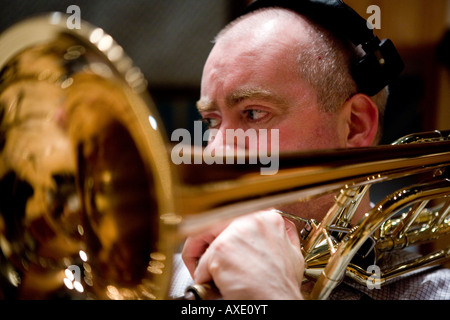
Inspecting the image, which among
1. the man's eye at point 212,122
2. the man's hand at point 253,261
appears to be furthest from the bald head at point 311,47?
the man's hand at point 253,261

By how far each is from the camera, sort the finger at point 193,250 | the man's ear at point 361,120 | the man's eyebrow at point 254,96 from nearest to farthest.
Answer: the finger at point 193,250 → the man's eyebrow at point 254,96 → the man's ear at point 361,120

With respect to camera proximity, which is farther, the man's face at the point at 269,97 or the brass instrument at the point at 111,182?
the man's face at the point at 269,97

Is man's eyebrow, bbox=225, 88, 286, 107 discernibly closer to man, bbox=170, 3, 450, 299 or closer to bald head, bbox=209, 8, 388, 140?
man, bbox=170, 3, 450, 299

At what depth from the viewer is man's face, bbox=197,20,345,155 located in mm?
1105

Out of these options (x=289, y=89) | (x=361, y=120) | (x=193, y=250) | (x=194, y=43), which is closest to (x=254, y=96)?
(x=289, y=89)

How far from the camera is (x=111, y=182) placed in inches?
26.2

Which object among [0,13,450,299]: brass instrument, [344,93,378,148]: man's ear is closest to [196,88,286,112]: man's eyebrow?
[344,93,378,148]: man's ear

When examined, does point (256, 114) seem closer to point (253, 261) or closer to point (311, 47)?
point (311, 47)

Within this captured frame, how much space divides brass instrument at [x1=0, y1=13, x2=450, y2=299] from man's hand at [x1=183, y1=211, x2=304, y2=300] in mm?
115

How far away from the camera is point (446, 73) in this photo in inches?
89.3

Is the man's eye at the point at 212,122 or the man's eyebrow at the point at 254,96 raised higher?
the man's eyebrow at the point at 254,96

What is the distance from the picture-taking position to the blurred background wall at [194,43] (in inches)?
86.4

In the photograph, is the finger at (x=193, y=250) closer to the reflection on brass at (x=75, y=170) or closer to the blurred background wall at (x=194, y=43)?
the reflection on brass at (x=75, y=170)

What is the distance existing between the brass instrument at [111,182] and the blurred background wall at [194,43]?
1484 millimetres
